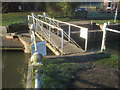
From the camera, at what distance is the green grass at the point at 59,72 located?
4074mm

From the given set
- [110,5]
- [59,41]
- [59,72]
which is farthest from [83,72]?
[110,5]

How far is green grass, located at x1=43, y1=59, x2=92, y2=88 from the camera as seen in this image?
4074 mm

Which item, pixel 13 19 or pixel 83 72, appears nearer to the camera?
pixel 83 72

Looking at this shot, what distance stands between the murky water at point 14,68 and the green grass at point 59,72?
4.48 feet

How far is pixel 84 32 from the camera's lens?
23.0 feet

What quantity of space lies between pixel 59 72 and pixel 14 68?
501 cm

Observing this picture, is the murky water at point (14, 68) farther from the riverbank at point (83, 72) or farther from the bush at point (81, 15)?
the bush at point (81, 15)

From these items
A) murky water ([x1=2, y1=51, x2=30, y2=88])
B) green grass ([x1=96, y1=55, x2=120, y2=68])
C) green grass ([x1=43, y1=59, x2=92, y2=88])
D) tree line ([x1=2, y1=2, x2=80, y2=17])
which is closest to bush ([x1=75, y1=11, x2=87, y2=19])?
tree line ([x1=2, y1=2, x2=80, y2=17])

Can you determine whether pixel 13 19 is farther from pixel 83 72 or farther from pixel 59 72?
pixel 83 72

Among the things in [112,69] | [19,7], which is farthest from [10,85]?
[19,7]

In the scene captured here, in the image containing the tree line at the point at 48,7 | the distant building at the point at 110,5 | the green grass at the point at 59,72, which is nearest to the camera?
the green grass at the point at 59,72

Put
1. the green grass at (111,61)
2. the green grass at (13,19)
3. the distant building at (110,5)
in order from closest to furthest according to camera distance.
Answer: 1. the green grass at (111,61)
2. the green grass at (13,19)
3. the distant building at (110,5)

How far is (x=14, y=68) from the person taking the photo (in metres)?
8.91

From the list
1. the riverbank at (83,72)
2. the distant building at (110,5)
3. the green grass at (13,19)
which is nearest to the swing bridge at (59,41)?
the riverbank at (83,72)
